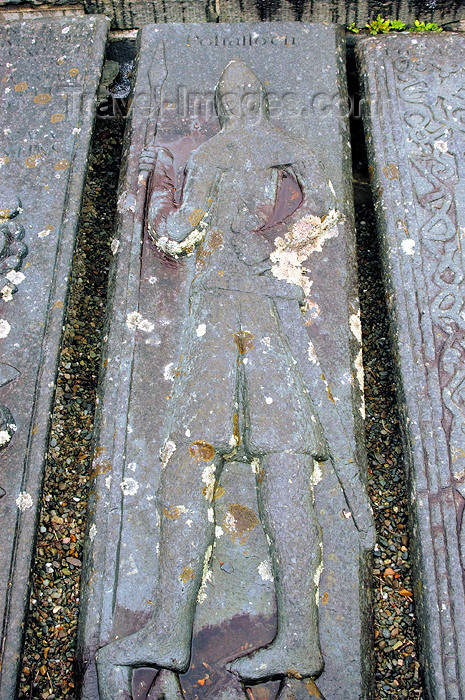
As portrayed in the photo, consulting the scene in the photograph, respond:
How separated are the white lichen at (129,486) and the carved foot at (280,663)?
2.35 feet

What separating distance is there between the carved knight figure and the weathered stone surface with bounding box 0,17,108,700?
0.46 m

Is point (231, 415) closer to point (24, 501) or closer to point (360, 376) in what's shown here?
point (360, 376)

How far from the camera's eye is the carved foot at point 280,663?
1.86 metres

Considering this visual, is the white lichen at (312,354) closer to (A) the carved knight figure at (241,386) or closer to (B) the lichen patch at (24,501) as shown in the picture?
(A) the carved knight figure at (241,386)

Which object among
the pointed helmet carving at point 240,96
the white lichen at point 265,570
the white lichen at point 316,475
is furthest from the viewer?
the pointed helmet carving at point 240,96

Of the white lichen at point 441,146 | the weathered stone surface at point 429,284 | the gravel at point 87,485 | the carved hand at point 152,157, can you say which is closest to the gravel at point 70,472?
the gravel at point 87,485

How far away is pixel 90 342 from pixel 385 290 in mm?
1485

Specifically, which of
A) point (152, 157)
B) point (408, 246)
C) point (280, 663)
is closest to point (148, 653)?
point (280, 663)

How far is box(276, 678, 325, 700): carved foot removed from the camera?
6.14 ft

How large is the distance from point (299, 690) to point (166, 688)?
45 centimetres

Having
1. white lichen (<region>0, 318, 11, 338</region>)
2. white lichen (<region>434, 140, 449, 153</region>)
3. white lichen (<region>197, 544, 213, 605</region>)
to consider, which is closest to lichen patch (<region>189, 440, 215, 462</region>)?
white lichen (<region>197, 544, 213, 605</region>)

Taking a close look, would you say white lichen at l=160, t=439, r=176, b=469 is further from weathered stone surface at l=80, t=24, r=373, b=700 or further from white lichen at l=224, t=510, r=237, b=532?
white lichen at l=224, t=510, r=237, b=532

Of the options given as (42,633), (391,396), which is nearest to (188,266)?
Result: (391,396)

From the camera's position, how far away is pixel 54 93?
3.18 meters
